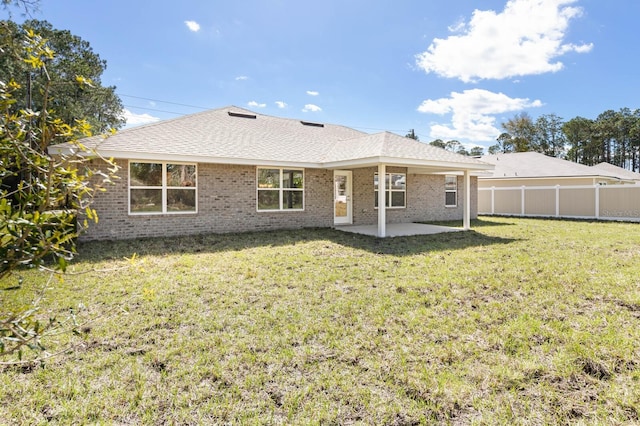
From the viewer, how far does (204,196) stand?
37.8ft

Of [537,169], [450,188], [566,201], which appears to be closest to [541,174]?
[537,169]

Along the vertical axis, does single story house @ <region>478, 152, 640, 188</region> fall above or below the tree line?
below

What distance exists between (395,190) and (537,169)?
12.8 metres

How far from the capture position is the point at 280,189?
42.5 feet

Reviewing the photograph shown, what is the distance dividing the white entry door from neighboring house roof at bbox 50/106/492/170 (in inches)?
46.9

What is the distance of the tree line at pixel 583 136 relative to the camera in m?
50.8

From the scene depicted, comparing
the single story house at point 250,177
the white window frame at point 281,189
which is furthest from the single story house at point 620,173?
the white window frame at point 281,189

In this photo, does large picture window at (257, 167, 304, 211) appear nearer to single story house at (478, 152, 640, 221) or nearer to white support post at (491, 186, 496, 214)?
single story house at (478, 152, 640, 221)

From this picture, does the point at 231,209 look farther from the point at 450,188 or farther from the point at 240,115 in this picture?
the point at 450,188

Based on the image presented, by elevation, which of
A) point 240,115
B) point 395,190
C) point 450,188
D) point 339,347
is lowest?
point 339,347

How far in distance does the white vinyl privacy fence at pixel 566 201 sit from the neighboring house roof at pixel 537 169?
6.63 feet

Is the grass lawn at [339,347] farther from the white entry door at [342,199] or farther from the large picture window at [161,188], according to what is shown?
the white entry door at [342,199]

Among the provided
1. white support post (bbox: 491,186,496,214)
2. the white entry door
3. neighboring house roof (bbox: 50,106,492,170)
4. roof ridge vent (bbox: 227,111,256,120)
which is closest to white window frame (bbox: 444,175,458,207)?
neighboring house roof (bbox: 50,106,492,170)

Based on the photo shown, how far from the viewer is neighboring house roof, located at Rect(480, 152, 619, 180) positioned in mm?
20656
